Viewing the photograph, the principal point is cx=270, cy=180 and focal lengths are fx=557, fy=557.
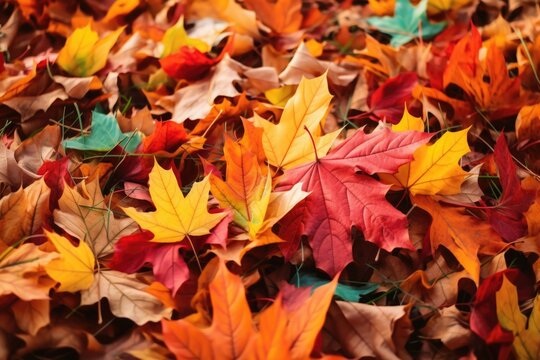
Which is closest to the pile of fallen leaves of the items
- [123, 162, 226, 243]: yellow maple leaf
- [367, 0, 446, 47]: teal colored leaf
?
[123, 162, 226, 243]: yellow maple leaf

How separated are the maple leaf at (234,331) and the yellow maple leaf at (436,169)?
0.95ft

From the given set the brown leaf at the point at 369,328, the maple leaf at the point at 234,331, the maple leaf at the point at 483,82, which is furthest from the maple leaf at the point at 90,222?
the maple leaf at the point at 483,82

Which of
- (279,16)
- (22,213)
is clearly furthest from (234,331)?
(279,16)

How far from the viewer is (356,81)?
126 centimetres

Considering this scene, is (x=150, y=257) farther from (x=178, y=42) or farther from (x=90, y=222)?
(x=178, y=42)

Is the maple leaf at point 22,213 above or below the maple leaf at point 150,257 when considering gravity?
above

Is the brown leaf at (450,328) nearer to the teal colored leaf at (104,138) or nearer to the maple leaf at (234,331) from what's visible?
the maple leaf at (234,331)

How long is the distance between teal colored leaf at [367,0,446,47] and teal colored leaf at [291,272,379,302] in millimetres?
754

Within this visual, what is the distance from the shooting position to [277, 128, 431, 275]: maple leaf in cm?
83

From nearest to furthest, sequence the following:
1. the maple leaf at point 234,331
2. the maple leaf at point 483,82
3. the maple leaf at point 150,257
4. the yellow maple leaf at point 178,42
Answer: the maple leaf at point 234,331 < the maple leaf at point 150,257 < the maple leaf at point 483,82 < the yellow maple leaf at point 178,42

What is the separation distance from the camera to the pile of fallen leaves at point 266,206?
75 centimetres

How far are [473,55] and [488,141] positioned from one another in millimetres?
176

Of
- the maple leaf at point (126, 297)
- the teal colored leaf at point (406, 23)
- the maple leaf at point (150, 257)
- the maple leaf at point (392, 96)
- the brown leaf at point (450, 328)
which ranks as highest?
the teal colored leaf at point (406, 23)

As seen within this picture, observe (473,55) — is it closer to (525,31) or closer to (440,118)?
(440,118)
